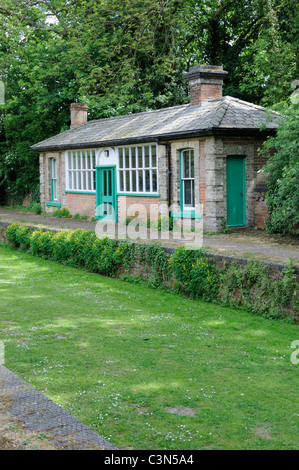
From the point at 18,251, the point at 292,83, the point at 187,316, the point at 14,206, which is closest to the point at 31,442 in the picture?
the point at 187,316

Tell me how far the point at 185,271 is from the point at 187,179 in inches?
249

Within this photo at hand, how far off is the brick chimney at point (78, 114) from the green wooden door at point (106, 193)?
234 inches

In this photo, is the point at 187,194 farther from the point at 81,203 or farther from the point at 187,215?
the point at 81,203

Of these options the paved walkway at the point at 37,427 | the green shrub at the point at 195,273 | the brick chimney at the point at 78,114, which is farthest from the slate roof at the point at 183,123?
the paved walkway at the point at 37,427

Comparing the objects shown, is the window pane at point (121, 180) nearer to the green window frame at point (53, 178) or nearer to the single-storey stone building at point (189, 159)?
the single-storey stone building at point (189, 159)

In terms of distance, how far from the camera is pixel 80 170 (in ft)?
78.6

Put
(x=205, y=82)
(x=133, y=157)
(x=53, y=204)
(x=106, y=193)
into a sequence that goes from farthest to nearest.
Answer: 1. (x=53, y=204)
2. (x=106, y=193)
3. (x=133, y=157)
4. (x=205, y=82)

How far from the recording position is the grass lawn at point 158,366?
5215 millimetres

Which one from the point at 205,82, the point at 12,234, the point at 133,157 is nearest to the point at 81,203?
the point at 133,157

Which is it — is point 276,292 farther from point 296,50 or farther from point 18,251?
point 296,50

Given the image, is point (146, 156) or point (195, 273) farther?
point (146, 156)

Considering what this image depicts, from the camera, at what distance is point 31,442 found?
3.95m

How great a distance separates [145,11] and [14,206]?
14.3 meters

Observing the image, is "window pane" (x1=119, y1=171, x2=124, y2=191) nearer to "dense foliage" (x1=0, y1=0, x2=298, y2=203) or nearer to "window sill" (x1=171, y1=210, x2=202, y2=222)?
"window sill" (x1=171, y1=210, x2=202, y2=222)
